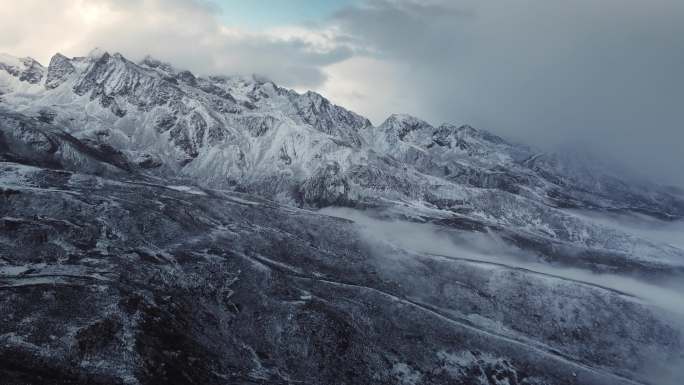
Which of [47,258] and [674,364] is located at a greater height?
[47,258]

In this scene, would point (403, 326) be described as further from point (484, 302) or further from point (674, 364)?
point (674, 364)

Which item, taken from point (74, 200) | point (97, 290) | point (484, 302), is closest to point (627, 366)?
point (484, 302)

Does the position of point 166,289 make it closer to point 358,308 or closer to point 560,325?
point 358,308

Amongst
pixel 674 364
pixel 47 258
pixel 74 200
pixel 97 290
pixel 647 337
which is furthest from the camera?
pixel 74 200

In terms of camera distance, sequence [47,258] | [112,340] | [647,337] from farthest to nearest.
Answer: [647,337], [47,258], [112,340]

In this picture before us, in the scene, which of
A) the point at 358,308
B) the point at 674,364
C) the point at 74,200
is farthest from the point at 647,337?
the point at 74,200

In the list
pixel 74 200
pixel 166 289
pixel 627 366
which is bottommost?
pixel 627 366

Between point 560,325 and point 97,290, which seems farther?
point 560,325

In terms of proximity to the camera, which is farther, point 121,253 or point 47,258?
point 121,253

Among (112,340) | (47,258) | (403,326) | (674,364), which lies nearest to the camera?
(112,340)
